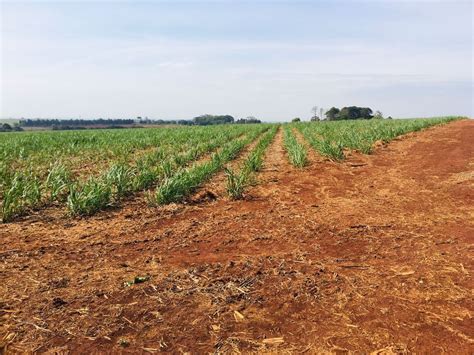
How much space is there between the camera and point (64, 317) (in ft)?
10.2

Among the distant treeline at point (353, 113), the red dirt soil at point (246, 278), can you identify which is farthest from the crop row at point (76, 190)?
the distant treeline at point (353, 113)

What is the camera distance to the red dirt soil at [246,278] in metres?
2.86

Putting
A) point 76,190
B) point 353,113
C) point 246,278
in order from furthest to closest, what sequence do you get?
1. point 353,113
2. point 76,190
3. point 246,278

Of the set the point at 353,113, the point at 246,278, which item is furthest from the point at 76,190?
the point at 353,113

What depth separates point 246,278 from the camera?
3787mm

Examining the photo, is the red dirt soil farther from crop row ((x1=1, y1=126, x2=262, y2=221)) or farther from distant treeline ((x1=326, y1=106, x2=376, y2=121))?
distant treeline ((x1=326, y1=106, x2=376, y2=121))

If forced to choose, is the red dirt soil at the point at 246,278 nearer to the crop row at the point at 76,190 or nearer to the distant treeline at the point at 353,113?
the crop row at the point at 76,190

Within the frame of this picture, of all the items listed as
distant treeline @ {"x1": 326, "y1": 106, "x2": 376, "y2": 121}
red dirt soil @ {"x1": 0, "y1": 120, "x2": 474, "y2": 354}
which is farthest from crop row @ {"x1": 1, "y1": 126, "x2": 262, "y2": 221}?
distant treeline @ {"x1": 326, "y1": 106, "x2": 376, "y2": 121}

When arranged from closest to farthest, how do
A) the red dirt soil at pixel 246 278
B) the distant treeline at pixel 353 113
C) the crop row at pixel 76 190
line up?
the red dirt soil at pixel 246 278 < the crop row at pixel 76 190 < the distant treeline at pixel 353 113

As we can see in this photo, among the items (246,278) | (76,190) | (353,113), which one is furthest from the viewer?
(353,113)

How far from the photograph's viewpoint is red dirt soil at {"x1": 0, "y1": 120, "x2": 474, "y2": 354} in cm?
286

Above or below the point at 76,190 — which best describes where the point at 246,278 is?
below

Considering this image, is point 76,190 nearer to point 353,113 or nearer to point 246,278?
point 246,278

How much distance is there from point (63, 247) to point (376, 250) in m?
3.79
